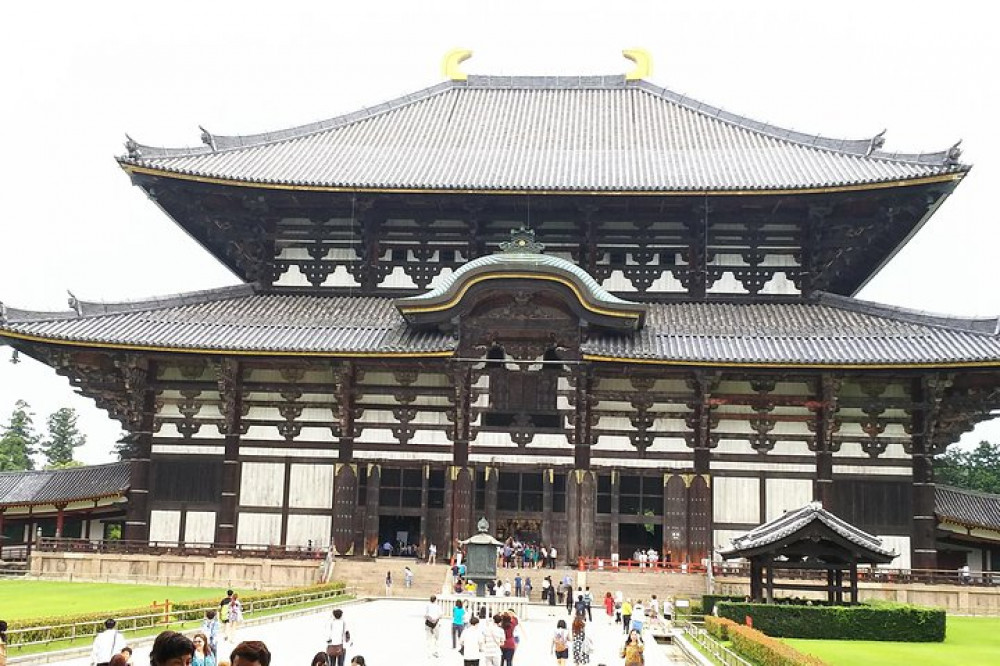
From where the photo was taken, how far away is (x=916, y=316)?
41312mm

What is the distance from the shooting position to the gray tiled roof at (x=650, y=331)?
38.6 metres

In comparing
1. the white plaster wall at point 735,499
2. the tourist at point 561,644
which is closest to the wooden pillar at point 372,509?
the white plaster wall at point 735,499

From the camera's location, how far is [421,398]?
137ft

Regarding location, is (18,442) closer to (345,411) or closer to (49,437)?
(49,437)

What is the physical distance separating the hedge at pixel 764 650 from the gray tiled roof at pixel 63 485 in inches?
1221

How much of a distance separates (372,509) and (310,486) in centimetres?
255

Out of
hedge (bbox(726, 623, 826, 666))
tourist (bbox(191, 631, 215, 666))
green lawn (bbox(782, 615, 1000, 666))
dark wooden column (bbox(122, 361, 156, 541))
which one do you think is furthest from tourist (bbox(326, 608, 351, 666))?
dark wooden column (bbox(122, 361, 156, 541))

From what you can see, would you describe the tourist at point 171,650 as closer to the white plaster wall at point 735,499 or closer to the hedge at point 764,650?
the hedge at point 764,650

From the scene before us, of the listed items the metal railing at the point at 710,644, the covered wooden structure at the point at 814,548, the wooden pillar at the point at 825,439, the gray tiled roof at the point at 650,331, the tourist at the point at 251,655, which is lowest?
the metal railing at the point at 710,644

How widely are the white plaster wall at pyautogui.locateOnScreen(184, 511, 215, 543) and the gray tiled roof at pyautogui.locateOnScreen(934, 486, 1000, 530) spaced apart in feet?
90.1

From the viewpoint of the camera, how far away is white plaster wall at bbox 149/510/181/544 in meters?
41.1

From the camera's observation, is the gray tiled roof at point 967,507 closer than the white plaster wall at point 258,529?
No

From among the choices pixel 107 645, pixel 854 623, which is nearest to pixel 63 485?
pixel 107 645

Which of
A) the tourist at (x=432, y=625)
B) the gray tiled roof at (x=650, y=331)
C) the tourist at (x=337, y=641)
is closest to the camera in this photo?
the tourist at (x=337, y=641)
